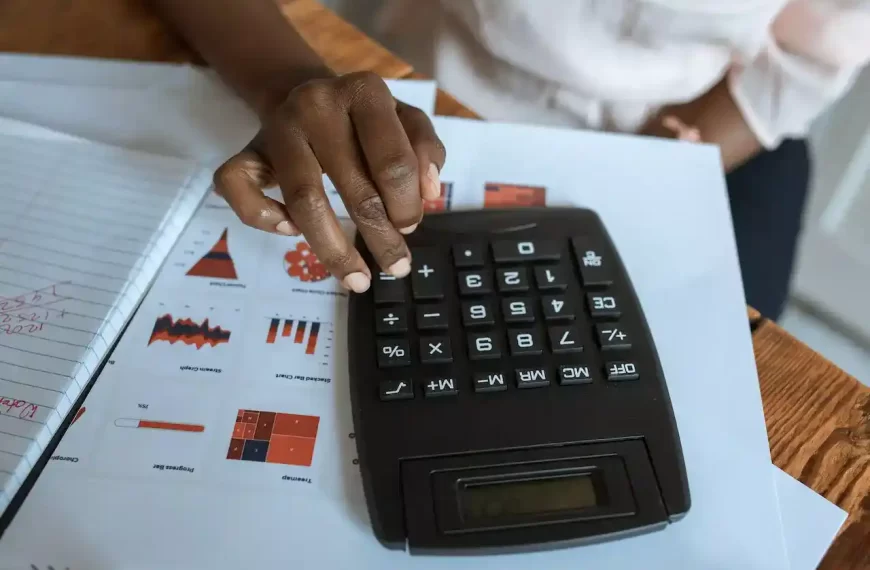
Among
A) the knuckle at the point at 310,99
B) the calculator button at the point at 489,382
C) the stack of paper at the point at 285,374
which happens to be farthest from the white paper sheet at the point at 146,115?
the calculator button at the point at 489,382

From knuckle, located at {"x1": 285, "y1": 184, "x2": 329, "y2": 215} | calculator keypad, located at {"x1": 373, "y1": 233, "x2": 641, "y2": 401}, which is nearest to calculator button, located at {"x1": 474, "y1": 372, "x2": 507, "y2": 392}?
calculator keypad, located at {"x1": 373, "y1": 233, "x2": 641, "y2": 401}

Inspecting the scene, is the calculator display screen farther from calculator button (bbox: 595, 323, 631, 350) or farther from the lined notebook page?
the lined notebook page

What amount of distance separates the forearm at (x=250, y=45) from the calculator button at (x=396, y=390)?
0.59ft

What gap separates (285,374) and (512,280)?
12 cm

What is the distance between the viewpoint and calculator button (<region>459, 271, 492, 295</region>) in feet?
1.14

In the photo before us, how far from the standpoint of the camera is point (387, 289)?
35 cm

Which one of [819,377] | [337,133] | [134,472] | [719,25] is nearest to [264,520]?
[134,472]

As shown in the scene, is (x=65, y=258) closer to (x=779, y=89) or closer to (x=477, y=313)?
(x=477, y=313)

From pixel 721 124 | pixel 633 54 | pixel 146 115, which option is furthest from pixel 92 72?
pixel 721 124

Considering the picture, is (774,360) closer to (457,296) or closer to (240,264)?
(457,296)

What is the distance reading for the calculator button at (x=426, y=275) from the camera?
0.35 m

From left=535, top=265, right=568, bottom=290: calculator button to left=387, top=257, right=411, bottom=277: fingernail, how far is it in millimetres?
68

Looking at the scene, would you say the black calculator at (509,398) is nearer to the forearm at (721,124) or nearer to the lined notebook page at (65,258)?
the lined notebook page at (65,258)

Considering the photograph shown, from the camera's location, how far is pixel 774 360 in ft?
1.18
